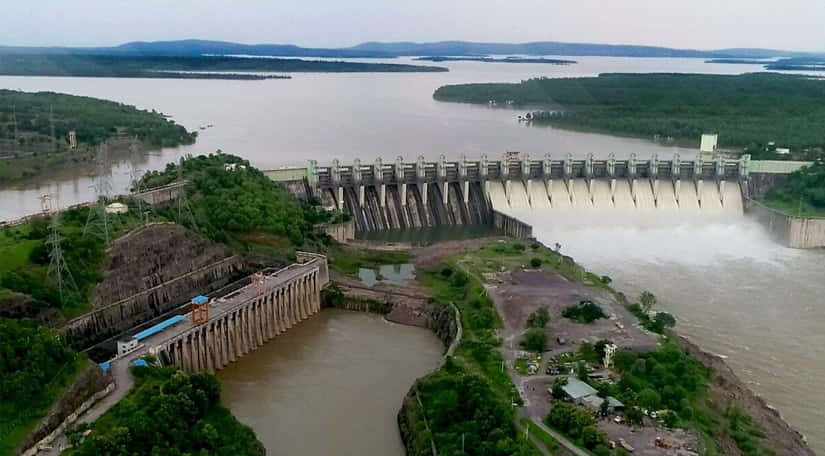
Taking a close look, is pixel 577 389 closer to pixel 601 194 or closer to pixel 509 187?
pixel 509 187

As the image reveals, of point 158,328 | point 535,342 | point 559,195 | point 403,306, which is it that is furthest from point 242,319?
point 559,195

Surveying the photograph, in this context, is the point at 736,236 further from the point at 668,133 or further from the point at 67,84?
the point at 67,84

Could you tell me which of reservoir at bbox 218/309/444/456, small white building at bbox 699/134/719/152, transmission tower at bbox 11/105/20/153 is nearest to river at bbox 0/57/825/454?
reservoir at bbox 218/309/444/456

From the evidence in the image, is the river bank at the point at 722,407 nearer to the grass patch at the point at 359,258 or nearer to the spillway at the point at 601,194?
the grass patch at the point at 359,258

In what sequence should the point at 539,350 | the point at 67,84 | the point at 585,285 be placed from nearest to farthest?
the point at 539,350
the point at 585,285
the point at 67,84

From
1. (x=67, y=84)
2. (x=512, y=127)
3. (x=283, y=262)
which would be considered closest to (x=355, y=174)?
(x=283, y=262)

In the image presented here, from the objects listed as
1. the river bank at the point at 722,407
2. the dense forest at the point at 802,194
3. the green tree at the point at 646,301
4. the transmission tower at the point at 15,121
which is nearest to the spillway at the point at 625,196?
the dense forest at the point at 802,194
